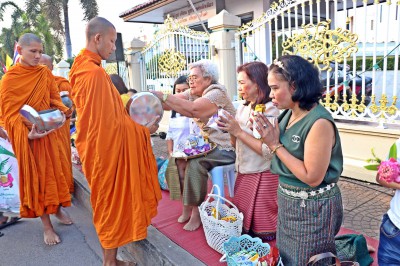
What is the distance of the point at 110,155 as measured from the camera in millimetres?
2236

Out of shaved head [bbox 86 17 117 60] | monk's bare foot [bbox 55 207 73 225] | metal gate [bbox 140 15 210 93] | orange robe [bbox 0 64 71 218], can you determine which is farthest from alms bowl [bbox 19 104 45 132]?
metal gate [bbox 140 15 210 93]

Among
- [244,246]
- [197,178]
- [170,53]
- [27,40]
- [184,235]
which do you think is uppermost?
[170,53]

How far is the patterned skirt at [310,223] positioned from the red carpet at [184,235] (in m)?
0.70

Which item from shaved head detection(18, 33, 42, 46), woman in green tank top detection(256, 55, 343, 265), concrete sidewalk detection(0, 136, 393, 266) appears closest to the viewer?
woman in green tank top detection(256, 55, 343, 265)

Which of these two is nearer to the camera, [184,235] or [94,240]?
[184,235]

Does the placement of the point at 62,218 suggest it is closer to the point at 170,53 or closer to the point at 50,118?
the point at 50,118

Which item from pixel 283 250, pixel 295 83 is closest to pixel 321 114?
pixel 295 83

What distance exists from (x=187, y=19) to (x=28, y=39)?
779 cm

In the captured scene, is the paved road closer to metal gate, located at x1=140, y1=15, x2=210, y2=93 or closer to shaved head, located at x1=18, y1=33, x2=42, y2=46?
shaved head, located at x1=18, y1=33, x2=42, y2=46

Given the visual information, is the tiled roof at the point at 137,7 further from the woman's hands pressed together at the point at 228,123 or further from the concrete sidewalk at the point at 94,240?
the woman's hands pressed together at the point at 228,123

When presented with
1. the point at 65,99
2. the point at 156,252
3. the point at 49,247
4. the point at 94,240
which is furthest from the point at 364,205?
the point at 65,99

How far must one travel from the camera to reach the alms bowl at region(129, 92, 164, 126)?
230 centimetres

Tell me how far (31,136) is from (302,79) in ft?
8.41

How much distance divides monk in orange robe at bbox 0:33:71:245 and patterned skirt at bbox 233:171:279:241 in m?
1.93
